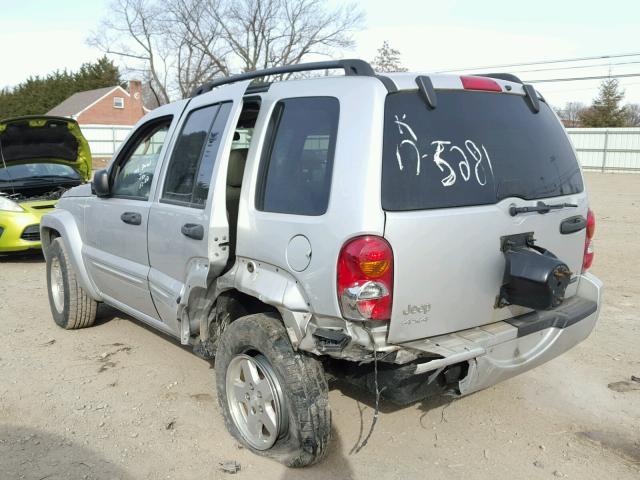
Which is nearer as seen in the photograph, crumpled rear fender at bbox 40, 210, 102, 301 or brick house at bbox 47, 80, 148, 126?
crumpled rear fender at bbox 40, 210, 102, 301

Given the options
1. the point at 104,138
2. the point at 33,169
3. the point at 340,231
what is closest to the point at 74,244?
the point at 340,231

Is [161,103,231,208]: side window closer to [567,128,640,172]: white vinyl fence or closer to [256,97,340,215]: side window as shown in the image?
[256,97,340,215]: side window

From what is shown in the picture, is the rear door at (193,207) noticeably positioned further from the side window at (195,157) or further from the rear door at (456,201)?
the rear door at (456,201)

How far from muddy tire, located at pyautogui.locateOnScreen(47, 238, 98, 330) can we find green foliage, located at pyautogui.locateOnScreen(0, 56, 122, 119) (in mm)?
59330

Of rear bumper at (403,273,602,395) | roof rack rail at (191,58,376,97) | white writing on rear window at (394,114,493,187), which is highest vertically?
roof rack rail at (191,58,376,97)

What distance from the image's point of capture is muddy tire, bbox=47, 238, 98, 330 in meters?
5.24

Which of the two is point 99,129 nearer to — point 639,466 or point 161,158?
point 161,158

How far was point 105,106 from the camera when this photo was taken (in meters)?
54.7

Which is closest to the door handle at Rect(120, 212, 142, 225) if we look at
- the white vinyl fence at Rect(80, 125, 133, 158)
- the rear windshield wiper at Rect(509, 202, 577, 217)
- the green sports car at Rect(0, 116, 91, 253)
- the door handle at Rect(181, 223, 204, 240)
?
the door handle at Rect(181, 223, 204, 240)

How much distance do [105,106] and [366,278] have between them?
5718 cm

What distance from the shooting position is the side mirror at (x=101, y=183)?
443cm

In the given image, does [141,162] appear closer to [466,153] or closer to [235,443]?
[235,443]

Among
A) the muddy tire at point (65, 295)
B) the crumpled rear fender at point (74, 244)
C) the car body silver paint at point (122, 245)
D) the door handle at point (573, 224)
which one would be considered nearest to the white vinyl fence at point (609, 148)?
the muddy tire at point (65, 295)

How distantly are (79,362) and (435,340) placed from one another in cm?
317
